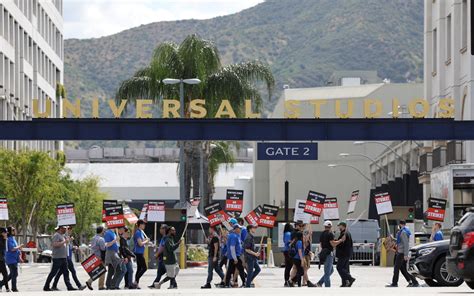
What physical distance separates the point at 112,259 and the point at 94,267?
0.52m

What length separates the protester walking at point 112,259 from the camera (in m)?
32.7

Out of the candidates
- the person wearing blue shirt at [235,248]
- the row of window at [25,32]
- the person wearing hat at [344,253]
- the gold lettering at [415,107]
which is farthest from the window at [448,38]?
the person wearing blue shirt at [235,248]

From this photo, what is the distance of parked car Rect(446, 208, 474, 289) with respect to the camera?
2428cm

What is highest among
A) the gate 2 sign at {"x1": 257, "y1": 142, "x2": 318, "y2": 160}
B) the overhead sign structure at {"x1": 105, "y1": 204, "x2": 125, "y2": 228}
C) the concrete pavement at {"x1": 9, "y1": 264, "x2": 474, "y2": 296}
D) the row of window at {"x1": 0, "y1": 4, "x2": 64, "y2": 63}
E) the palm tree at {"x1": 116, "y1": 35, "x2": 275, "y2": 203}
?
the row of window at {"x1": 0, "y1": 4, "x2": 64, "y2": 63}

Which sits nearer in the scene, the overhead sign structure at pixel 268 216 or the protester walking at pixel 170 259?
the protester walking at pixel 170 259

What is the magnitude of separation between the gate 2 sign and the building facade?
34722 millimetres

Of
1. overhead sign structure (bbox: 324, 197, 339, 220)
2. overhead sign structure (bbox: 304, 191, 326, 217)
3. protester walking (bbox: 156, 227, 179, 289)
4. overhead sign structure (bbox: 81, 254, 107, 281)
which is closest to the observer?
overhead sign structure (bbox: 81, 254, 107, 281)

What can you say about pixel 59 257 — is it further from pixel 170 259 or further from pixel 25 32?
pixel 25 32

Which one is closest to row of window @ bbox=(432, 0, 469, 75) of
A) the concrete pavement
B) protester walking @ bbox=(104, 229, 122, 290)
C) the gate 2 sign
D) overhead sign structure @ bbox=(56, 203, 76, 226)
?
the gate 2 sign

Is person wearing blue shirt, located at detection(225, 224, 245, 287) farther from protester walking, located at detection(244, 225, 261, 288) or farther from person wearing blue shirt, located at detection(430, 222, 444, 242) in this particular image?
person wearing blue shirt, located at detection(430, 222, 444, 242)

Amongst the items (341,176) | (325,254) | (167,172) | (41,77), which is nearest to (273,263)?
(325,254)

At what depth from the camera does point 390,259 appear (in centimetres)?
5859

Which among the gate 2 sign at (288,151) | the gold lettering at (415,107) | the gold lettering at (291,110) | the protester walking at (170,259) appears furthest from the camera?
the gate 2 sign at (288,151)

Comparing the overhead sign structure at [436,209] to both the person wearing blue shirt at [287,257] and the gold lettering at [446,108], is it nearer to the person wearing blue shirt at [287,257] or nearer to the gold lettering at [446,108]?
the gold lettering at [446,108]
